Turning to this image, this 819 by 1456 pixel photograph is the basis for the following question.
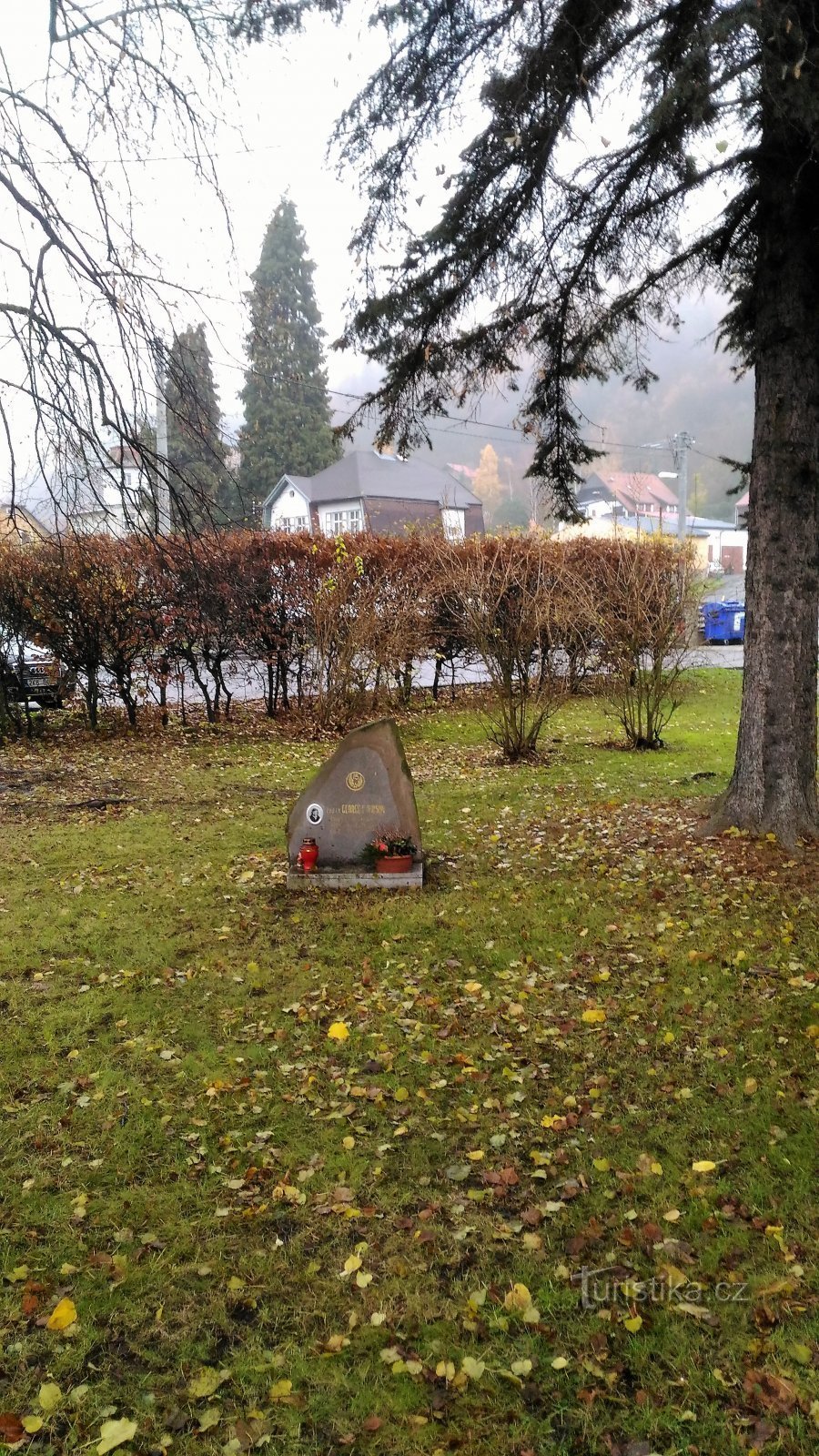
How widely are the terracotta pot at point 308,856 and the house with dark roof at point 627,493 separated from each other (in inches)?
2216

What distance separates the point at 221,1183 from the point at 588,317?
7.24 metres

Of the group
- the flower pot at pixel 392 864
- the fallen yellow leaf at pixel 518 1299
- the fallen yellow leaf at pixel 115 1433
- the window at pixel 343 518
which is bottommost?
the fallen yellow leaf at pixel 115 1433

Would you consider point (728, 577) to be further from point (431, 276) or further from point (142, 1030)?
point (142, 1030)

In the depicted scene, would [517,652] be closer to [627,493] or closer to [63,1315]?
[63,1315]

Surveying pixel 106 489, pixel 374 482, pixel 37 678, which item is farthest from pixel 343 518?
pixel 106 489

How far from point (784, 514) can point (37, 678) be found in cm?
1003

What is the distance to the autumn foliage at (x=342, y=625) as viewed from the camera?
34.6 ft

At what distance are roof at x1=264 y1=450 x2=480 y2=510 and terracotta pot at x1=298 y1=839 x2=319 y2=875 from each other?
115 ft

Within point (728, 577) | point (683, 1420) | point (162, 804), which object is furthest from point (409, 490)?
point (683, 1420)

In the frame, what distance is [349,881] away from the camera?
6.22 m

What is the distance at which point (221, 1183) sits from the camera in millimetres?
3244

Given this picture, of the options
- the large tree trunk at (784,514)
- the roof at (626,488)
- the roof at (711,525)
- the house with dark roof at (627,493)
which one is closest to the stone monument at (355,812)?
the large tree trunk at (784,514)

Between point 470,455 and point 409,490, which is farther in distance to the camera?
point 470,455

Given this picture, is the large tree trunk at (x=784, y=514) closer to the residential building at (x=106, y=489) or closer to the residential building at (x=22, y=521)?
the residential building at (x=106, y=489)
